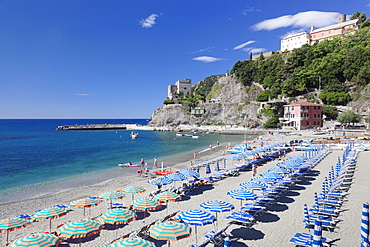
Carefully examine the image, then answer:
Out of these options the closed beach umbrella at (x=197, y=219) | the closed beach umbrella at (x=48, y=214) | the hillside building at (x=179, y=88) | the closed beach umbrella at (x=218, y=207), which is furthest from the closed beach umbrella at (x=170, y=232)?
the hillside building at (x=179, y=88)

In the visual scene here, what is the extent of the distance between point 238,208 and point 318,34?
343ft

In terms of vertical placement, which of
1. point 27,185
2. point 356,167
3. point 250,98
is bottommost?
point 27,185

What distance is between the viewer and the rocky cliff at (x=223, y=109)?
276ft

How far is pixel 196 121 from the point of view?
317 feet

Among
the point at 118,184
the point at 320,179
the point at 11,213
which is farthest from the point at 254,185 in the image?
the point at 11,213

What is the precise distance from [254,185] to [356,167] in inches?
569

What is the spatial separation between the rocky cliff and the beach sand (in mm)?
63302

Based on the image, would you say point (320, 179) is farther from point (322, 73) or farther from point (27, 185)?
point (322, 73)

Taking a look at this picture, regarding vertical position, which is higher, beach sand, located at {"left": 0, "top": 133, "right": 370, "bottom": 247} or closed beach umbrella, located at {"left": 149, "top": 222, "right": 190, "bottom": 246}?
closed beach umbrella, located at {"left": 149, "top": 222, "right": 190, "bottom": 246}

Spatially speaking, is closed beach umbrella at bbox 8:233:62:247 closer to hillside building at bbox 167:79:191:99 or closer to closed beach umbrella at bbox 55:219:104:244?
closed beach umbrella at bbox 55:219:104:244

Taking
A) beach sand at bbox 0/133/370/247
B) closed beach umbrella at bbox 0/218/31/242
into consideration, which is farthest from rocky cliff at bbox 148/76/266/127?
closed beach umbrella at bbox 0/218/31/242

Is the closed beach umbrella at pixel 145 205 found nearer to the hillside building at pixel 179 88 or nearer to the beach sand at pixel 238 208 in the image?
the beach sand at pixel 238 208

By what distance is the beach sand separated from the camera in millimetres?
9289

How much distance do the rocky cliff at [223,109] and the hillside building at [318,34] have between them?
2816cm
